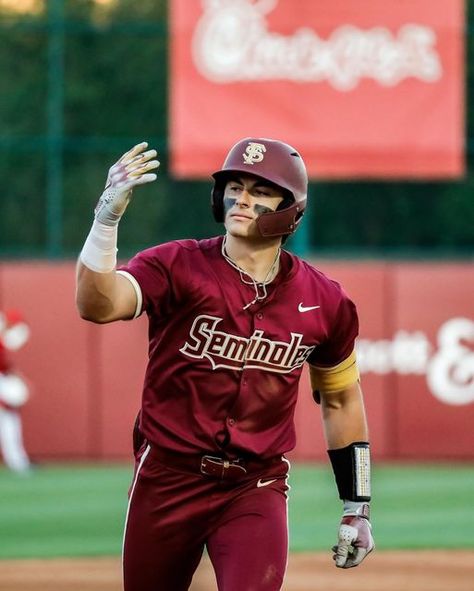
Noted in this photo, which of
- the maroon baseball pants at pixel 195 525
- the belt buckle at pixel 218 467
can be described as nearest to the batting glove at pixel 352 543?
the maroon baseball pants at pixel 195 525

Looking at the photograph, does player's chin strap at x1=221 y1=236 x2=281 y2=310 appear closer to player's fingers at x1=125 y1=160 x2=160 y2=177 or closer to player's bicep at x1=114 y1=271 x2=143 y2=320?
player's bicep at x1=114 y1=271 x2=143 y2=320

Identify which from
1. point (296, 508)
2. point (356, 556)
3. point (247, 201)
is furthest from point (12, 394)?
point (247, 201)

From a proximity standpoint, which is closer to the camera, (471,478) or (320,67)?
(471,478)

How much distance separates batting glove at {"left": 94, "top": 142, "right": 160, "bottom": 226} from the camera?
15.7 feet

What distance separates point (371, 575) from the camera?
31.9 ft

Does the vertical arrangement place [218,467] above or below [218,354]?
below

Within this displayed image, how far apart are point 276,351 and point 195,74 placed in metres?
11.5

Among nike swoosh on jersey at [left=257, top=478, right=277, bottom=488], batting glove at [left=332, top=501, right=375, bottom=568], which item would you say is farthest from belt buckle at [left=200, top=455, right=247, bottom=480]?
batting glove at [left=332, top=501, right=375, bottom=568]

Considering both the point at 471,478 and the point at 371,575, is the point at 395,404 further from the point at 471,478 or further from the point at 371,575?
the point at 371,575

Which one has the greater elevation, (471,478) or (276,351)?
(276,351)

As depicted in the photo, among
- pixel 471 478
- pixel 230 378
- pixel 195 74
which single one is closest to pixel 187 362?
pixel 230 378

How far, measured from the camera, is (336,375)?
5.65 m

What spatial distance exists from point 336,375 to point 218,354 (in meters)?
0.58

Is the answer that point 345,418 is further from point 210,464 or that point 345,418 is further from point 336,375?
point 210,464
